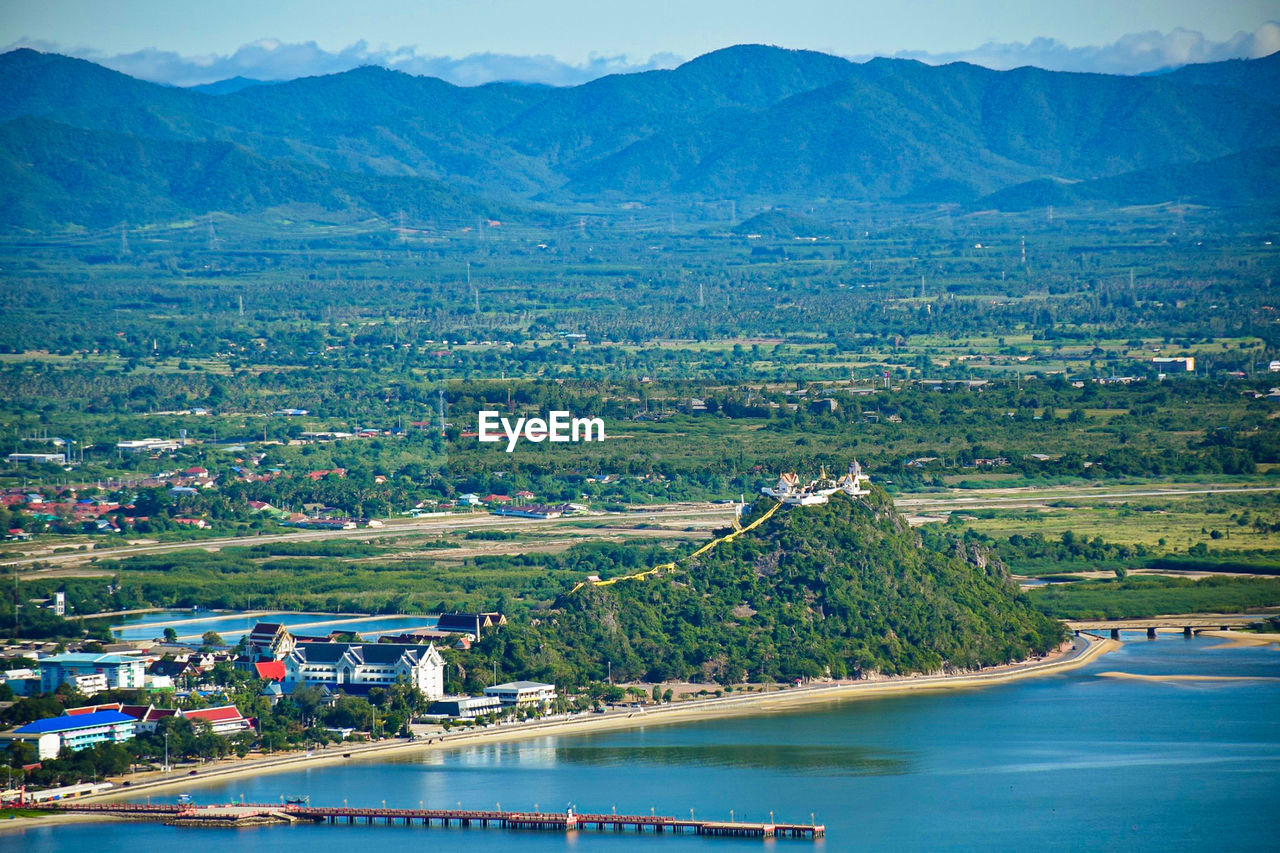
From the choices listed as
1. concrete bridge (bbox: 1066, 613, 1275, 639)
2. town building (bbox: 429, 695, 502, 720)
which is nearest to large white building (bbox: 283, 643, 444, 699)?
town building (bbox: 429, 695, 502, 720)

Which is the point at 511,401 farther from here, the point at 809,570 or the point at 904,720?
the point at 904,720

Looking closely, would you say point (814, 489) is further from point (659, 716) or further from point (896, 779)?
point (896, 779)

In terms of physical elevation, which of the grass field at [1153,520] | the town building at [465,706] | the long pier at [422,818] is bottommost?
the long pier at [422,818]

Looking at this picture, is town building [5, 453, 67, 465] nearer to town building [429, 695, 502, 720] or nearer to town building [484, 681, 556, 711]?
town building [484, 681, 556, 711]

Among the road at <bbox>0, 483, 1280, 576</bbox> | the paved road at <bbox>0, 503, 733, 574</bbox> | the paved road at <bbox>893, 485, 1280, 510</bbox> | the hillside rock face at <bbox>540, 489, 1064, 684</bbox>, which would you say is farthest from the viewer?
the paved road at <bbox>893, 485, 1280, 510</bbox>

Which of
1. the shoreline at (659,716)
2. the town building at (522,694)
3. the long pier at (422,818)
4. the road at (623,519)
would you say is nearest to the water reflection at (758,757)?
the shoreline at (659,716)

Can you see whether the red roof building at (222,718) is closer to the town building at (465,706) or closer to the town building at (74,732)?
the town building at (74,732)

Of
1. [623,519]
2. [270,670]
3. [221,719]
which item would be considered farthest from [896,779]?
[623,519]
